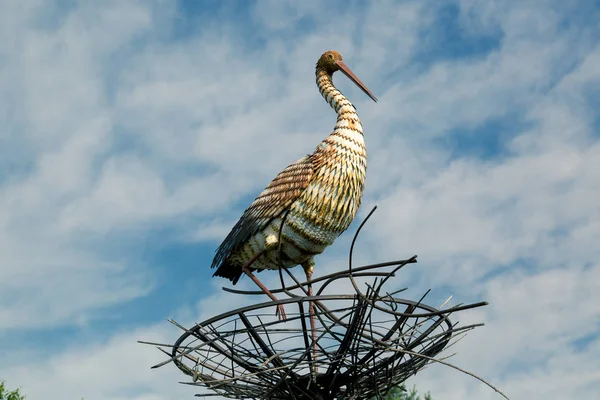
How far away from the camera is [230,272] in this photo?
7.35m

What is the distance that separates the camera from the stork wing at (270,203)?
678cm

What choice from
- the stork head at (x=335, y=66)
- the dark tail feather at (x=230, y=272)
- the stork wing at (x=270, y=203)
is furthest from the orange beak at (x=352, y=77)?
the dark tail feather at (x=230, y=272)

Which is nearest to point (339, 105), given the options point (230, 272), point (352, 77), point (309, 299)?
point (352, 77)

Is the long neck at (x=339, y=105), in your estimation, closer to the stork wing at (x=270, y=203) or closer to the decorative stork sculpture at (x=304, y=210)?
the decorative stork sculpture at (x=304, y=210)

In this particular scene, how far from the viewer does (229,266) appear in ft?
23.9

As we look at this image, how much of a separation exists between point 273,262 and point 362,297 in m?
1.91

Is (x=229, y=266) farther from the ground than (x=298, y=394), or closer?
farther from the ground

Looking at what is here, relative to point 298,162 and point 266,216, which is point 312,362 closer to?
point 266,216

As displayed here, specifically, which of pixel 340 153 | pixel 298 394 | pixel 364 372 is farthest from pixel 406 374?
pixel 340 153

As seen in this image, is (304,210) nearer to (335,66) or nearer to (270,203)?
(270,203)

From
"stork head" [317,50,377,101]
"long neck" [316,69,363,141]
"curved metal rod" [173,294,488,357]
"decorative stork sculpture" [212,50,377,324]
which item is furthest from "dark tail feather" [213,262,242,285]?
"stork head" [317,50,377,101]

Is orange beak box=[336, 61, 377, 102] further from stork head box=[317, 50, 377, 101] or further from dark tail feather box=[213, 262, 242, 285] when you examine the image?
dark tail feather box=[213, 262, 242, 285]

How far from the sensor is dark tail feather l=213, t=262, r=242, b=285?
729cm

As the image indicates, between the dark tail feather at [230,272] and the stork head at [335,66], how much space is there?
2244mm
